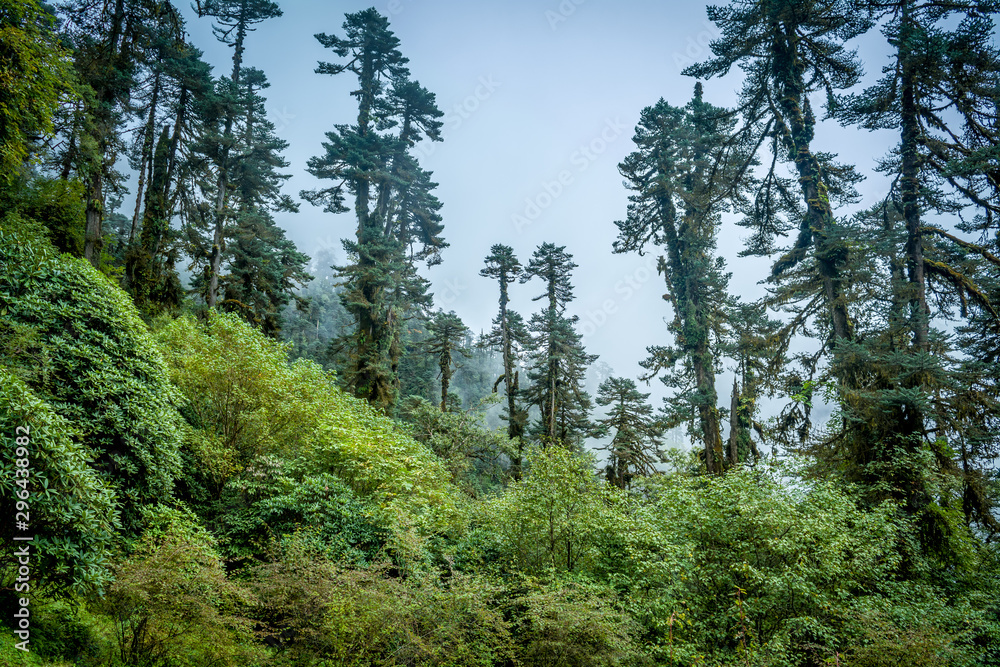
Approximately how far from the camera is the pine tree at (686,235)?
53.7 ft

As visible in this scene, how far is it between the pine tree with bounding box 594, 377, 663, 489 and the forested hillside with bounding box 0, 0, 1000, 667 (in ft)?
0.56

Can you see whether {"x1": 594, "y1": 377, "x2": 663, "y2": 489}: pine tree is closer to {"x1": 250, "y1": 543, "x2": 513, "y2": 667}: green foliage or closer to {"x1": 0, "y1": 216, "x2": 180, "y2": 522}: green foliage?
{"x1": 250, "y1": 543, "x2": 513, "y2": 667}: green foliage

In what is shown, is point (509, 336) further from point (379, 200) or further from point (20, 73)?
point (20, 73)

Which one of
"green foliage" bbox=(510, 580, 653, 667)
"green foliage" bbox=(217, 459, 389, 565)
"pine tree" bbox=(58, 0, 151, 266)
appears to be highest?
"pine tree" bbox=(58, 0, 151, 266)

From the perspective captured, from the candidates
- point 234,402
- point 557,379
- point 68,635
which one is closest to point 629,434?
point 557,379

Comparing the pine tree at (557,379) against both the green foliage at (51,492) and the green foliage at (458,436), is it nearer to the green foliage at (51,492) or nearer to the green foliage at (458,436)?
the green foliage at (458,436)

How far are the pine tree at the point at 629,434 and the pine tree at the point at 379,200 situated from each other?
1018cm

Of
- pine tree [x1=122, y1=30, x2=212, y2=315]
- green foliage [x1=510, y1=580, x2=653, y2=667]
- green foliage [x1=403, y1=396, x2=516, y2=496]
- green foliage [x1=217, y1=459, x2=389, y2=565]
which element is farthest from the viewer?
green foliage [x1=403, y1=396, x2=516, y2=496]

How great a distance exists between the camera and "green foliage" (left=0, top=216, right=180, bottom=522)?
17.1ft

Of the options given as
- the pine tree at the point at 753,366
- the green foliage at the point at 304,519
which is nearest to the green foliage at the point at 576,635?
the green foliage at the point at 304,519

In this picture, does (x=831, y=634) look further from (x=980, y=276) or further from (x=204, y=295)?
(x=204, y=295)

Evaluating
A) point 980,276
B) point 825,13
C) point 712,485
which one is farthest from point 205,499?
point 825,13

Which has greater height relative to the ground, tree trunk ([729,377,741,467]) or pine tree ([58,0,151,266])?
pine tree ([58,0,151,266])

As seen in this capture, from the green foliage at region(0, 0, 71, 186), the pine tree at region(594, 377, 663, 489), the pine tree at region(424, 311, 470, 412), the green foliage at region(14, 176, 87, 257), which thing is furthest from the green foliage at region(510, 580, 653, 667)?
the pine tree at region(424, 311, 470, 412)
